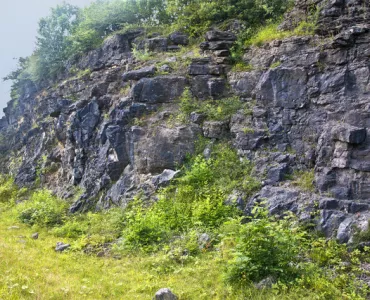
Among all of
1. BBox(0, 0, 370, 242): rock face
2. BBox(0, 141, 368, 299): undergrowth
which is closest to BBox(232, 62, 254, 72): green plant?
BBox(0, 0, 370, 242): rock face

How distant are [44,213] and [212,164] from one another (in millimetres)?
7866

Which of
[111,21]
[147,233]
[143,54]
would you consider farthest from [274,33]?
[111,21]

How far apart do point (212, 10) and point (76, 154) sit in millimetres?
10625

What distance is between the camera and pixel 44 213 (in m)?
14.1

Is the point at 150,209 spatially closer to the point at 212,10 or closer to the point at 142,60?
the point at 142,60

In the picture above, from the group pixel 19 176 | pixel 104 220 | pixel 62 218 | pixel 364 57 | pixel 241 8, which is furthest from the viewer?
pixel 19 176

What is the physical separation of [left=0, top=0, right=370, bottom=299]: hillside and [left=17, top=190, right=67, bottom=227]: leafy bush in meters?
0.07

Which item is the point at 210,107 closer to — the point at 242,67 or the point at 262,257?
the point at 242,67

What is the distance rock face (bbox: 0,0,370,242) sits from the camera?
9367mm

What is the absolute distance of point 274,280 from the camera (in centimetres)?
646

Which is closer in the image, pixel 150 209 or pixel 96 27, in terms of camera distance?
pixel 150 209

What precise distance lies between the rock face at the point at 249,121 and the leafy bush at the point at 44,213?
2.45 feet

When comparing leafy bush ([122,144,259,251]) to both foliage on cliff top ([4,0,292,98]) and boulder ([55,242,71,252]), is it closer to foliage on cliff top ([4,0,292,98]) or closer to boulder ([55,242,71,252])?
boulder ([55,242,71,252])

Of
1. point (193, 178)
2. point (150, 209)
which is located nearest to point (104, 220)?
point (150, 209)
